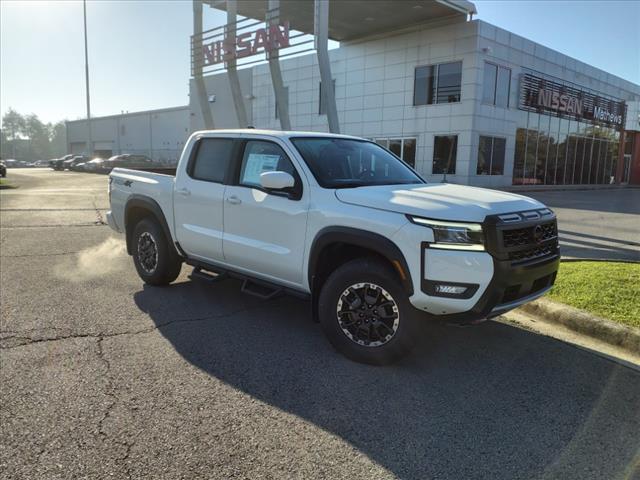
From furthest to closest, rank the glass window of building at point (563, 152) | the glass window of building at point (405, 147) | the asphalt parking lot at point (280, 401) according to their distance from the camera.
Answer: the glass window of building at point (563, 152) < the glass window of building at point (405, 147) < the asphalt parking lot at point (280, 401)

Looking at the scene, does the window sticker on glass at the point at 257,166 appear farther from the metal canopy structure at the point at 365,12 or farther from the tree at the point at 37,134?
the tree at the point at 37,134

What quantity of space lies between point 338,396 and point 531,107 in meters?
27.9

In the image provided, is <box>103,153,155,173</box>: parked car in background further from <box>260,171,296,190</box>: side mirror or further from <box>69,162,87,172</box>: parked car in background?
<box>260,171,296,190</box>: side mirror

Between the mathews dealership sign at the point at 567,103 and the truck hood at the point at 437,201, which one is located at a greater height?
the mathews dealership sign at the point at 567,103

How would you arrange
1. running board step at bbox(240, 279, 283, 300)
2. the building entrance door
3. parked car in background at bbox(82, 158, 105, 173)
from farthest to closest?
parked car in background at bbox(82, 158, 105, 173) < the building entrance door < running board step at bbox(240, 279, 283, 300)

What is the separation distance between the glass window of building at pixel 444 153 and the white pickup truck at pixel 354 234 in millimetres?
20808

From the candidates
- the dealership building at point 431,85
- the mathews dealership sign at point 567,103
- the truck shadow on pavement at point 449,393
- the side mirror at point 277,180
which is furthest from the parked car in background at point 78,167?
the side mirror at point 277,180

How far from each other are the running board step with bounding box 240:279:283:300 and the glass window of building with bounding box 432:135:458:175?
71.1 feet

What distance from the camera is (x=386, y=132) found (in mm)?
28016

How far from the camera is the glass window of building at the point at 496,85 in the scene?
2470 cm

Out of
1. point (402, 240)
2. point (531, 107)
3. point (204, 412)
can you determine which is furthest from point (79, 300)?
point (531, 107)

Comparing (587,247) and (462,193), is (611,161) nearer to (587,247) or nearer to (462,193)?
(587,247)

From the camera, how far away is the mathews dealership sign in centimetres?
2712

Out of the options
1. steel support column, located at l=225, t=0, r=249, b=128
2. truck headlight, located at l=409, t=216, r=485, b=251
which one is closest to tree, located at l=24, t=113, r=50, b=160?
steel support column, located at l=225, t=0, r=249, b=128
